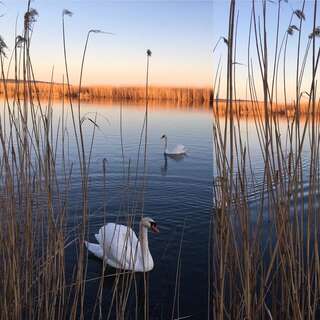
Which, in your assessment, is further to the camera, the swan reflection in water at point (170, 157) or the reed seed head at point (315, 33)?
the swan reflection in water at point (170, 157)

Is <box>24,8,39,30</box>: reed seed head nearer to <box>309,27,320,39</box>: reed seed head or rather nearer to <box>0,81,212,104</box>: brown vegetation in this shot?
<box>0,81,212,104</box>: brown vegetation

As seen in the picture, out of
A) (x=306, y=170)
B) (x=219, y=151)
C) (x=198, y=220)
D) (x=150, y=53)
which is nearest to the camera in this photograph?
(x=150, y=53)

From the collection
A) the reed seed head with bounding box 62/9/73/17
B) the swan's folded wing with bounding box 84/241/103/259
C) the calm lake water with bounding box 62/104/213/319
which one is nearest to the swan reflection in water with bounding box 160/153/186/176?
the calm lake water with bounding box 62/104/213/319

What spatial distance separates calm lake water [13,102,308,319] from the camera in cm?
307

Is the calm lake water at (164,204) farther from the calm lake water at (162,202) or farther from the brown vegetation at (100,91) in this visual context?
the brown vegetation at (100,91)

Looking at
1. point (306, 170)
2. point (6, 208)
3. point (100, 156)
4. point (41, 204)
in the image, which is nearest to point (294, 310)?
point (41, 204)

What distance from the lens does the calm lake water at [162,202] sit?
121 inches

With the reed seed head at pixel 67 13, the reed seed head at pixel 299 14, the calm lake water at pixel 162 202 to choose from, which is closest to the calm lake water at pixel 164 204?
the calm lake water at pixel 162 202

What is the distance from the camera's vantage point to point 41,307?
5.24 ft

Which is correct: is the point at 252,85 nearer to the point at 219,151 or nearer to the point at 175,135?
the point at 219,151

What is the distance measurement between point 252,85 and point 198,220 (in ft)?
12.4

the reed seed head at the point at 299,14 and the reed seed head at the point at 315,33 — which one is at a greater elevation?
the reed seed head at the point at 299,14

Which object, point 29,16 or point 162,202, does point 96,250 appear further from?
point 29,16

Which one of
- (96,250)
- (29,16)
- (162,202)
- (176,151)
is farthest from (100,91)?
(29,16)
